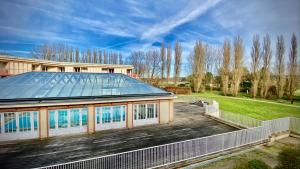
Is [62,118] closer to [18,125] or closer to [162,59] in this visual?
[18,125]

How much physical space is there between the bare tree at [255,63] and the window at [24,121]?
Answer: 41758 millimetres

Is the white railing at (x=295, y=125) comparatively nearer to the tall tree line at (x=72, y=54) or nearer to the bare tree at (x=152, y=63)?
the bare tree at (x=152, y=63)

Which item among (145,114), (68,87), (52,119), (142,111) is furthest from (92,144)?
(68,87)

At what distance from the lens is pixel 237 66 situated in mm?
39875

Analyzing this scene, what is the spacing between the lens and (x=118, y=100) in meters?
12.9

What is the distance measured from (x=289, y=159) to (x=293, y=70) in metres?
34.4

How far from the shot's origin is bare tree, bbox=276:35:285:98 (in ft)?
113

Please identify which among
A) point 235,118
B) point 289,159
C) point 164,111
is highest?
point 164,111

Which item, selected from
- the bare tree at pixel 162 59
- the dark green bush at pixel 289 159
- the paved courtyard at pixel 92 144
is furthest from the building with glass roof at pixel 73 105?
the bare tree at pixel 162 59

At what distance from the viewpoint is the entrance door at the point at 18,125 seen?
1055 cm

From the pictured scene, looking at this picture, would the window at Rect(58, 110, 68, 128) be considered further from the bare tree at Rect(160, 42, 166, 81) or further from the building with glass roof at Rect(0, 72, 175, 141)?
the bare tree at Rect(160, 42, 166, 81)

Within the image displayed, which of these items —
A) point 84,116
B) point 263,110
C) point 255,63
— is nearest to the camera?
point 84,116

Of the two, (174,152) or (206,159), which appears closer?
(174,152)

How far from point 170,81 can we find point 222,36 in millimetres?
19941
